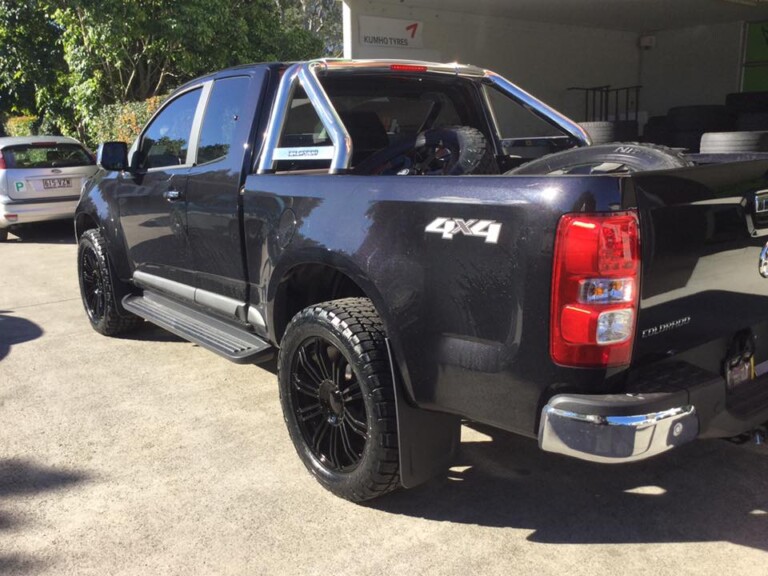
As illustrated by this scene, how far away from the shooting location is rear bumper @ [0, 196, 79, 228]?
34.6ft

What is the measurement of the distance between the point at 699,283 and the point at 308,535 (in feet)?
6.02

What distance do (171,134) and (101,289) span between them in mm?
1666

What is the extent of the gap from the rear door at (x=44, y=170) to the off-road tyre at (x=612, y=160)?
939cm

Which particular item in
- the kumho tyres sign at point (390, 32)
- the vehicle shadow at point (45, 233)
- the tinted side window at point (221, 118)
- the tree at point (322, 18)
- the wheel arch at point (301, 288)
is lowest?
the vehicle shadow at point (45, 233)

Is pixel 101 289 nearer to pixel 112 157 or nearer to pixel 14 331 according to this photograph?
pixel 14 331

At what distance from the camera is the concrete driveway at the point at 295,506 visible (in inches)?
107

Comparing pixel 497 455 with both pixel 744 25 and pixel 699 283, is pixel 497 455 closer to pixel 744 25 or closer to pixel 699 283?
pixel 699 283

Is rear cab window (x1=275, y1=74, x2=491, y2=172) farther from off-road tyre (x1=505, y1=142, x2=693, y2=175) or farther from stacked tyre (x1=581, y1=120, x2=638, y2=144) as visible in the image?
stacked tyre (x1=581, y1=120, x2=638, y2=144)

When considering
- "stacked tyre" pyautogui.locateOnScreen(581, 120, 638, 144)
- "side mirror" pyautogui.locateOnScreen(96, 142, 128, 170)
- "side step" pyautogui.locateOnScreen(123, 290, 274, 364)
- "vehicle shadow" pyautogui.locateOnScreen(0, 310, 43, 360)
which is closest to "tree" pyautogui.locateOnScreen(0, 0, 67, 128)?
"vehicle shadow" pyautogui.locateOnScreen(0, 310, 43, 360)

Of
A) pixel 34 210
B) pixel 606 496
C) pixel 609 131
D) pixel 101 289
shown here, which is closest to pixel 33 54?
pixel 34 210

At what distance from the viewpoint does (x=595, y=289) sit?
2189 mm

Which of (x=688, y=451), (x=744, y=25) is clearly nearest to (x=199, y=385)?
(x=688, y=451)

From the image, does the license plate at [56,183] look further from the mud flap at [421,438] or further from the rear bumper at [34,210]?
the mud flap at [421,438]

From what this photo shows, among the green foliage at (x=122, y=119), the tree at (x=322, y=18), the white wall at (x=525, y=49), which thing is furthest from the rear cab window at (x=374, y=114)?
the tree at (x=322, y=18)
